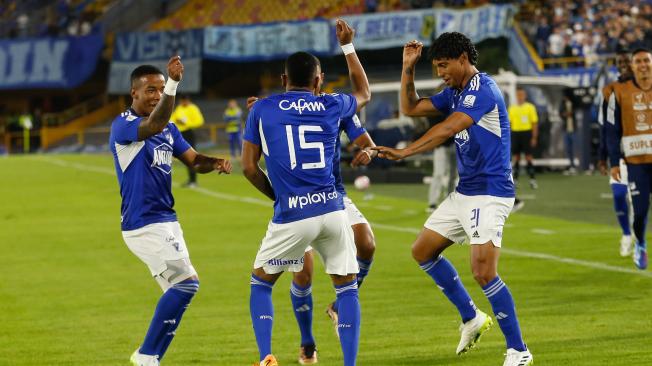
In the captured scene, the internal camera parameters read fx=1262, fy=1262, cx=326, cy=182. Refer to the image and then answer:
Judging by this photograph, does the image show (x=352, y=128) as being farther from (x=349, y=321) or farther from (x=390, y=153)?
(x=349, y=321)

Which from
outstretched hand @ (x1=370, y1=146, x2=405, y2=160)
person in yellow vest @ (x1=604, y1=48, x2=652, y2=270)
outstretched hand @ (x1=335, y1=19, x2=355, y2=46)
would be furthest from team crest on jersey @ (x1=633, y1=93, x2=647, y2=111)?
outstretched hand @ (x1=370, y1=146, x2=405, y2=160)

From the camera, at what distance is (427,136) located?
8461 millimetres

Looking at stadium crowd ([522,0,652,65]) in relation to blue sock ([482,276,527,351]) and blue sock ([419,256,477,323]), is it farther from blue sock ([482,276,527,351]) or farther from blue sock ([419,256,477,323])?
blue sock ([482,276,527,351])

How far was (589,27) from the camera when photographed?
42.5 m

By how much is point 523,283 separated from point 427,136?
5.78m

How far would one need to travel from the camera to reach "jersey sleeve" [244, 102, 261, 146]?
26.3ft

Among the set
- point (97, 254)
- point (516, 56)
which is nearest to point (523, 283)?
point (97, 254)

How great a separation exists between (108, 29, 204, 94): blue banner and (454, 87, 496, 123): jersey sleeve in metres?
43.2

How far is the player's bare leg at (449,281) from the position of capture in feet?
30.9

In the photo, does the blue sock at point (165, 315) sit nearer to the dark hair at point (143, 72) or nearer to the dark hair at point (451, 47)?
the dark hair at point (143, 72)

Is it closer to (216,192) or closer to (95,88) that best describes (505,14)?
(216,192)

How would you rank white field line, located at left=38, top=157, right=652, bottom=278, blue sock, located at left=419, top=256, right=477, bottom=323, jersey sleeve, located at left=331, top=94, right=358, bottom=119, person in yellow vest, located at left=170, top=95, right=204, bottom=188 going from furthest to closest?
1. person in yellow vest, located at left=170, top=95, right=204, bottom=188
2. white field line, located at left=38, top=157, right=652, bottom=278
3. blue sock, located at left=419, top=256, right=477, bottom=323
4. jersey sleeve, located at left=331, top=94, right=358, bottom=119

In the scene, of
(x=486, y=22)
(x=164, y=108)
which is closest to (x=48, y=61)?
(x=486, y=22)

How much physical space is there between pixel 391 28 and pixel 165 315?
39.7 metres
